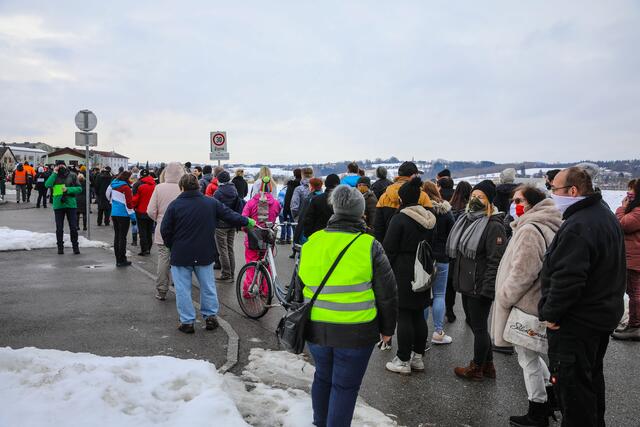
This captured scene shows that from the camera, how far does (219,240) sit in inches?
367

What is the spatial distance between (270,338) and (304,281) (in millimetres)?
2813

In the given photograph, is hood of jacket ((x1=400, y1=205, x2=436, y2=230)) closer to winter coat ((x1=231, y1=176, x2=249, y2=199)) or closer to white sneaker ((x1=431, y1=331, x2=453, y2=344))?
white sneaker ((x1=431, y1=331, x2=453, y2=344))

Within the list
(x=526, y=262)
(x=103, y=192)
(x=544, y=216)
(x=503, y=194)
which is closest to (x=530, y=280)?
(x=526, y=262)

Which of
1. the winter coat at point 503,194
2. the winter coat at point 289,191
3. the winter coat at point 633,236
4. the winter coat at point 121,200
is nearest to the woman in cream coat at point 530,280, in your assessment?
the winter coat at point 633,236

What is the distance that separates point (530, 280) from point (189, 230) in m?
4.05

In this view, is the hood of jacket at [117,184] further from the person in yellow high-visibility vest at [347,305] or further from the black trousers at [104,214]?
the person in yellow high-visibility vest at [347,305]

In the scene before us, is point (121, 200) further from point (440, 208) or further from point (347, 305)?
point (347, 305)

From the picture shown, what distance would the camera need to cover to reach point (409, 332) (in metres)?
5.04

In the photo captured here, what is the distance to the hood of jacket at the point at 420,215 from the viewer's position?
4930mm

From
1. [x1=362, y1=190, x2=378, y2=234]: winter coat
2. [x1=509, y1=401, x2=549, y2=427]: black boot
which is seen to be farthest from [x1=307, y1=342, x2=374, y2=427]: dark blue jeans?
[x1=362, y1=190, x2=378, y2=234]: winter coat

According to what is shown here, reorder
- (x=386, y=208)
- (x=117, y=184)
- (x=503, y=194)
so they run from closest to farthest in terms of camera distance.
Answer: (x=386, y=208) < (x=503, y=194) < (x=117, y=184)

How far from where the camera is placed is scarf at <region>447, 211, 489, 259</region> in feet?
16.0

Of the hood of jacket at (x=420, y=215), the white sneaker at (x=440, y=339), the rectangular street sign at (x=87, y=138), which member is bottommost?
the white sneaker at (x=440, y=339)

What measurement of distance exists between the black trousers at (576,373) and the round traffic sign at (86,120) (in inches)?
522
